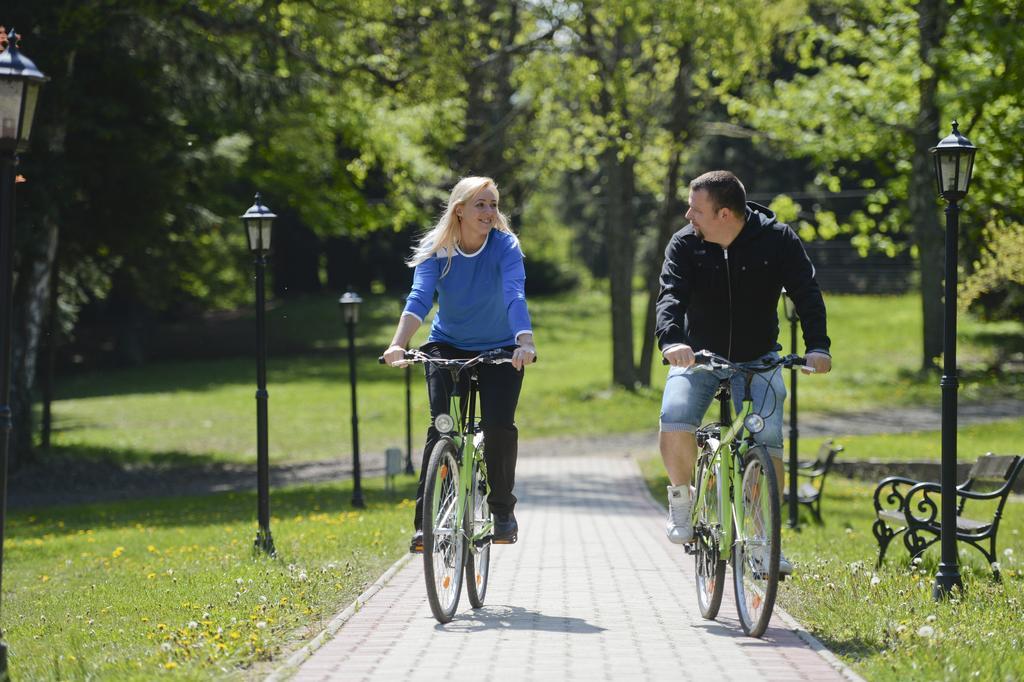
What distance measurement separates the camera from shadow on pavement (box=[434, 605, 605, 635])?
6281 mm

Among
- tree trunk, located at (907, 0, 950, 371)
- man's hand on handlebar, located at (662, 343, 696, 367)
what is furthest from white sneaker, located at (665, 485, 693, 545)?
tree trunk, located at (907, 0, 950, 371)

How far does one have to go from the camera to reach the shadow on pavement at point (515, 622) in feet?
→ 20.6

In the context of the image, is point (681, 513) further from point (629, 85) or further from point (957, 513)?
point (629, 85)

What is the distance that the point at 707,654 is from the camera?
5738 millimetres

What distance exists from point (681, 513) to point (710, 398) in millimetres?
587

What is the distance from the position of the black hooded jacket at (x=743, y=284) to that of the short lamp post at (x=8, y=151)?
2.77m

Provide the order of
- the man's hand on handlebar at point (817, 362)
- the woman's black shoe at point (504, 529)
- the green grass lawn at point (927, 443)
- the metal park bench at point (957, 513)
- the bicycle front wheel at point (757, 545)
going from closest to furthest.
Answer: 1. the bicycle front wheel at point (757, 545)
2. the man's hand on handlebar at point (817, 362)
3. the woman's black shoe at point (504, 529)
4. the metal park bench at point (957, 513)
5. the green grass lawn at point (927, 443)

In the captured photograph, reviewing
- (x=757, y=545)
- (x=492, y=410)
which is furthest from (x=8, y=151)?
(x=757, y=545)

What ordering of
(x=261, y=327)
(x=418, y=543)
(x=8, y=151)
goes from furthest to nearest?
(x=261, y=327) → (x=418, y=543) → (x=8, y=151)

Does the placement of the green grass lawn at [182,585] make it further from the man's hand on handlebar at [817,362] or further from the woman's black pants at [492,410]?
the man's hand on handlebar at [817,362]

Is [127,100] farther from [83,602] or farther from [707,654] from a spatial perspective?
[707,654]

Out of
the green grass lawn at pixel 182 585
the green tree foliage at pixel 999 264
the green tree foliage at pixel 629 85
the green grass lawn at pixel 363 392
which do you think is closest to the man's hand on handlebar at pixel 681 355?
the green grass lawn at pixel 182 585

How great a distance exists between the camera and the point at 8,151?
224 inches

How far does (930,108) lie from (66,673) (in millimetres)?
24706
